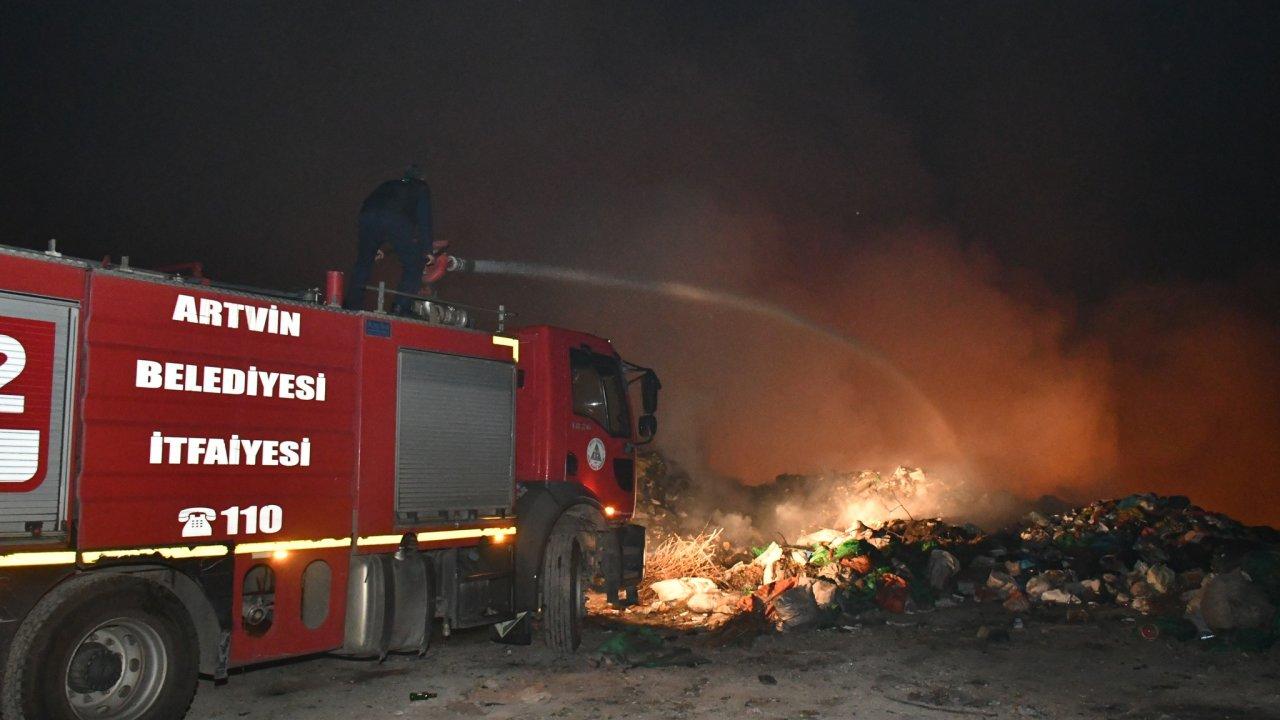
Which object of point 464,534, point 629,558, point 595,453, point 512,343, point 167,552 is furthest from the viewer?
point 629,558

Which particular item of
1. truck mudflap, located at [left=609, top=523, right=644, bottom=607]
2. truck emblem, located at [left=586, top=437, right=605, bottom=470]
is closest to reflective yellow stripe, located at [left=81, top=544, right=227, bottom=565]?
truck emblem, located at [left=586, top=437, right=605, bottom=470]

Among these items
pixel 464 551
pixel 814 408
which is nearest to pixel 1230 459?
pixel 814 408

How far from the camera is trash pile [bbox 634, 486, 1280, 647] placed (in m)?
8.88

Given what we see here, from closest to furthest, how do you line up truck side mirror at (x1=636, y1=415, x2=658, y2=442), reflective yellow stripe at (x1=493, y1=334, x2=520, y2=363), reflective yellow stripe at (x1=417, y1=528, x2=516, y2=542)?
reflective yellow stripe at (x1=417, y1=528, x2=516, y2=542) < reflective yellow stripe at (x1=493, y1=334, x2=520, y2=363) < truck side mirror at (x1=636, y1=415, x2=658, y2=442)

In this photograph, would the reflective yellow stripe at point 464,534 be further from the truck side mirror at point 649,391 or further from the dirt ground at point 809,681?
the truck side mirror at point 649,391

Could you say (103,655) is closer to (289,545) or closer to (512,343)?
(289,545)

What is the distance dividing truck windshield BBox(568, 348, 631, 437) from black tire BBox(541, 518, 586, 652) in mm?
1307

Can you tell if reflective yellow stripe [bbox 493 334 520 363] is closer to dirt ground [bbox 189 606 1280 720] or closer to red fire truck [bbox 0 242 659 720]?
red fire truck [bbox 0 242 659 720]

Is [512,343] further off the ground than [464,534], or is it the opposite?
[512,343]

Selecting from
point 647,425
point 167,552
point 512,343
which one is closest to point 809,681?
point 647,425

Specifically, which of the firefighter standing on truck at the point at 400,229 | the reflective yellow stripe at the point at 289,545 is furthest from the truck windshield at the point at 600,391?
the reflective yellow stripe at the point at 289,545

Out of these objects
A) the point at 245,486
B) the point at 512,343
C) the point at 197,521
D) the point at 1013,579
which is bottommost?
the point at 1013,579

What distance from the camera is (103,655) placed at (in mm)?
5094

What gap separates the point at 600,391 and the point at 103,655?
510cm
